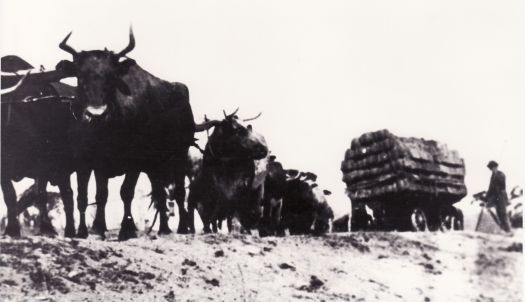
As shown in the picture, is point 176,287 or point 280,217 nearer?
point 176,287

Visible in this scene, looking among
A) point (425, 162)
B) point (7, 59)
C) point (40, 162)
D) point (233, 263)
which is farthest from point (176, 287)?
point (425, 162)

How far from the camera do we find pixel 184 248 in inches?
375

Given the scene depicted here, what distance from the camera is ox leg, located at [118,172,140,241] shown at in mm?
10328

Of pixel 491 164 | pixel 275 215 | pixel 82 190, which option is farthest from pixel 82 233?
pixel 491 164

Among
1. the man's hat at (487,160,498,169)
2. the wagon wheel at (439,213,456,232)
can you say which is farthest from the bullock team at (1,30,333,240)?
the wagon wheel at (439,213,456,232)

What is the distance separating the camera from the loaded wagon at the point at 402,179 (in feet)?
47.9

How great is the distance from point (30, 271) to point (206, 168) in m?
6.63

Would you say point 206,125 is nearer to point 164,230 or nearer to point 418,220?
point 164,230

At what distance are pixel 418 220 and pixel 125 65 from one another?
352 inches

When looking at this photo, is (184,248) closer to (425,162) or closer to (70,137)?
(70,137)

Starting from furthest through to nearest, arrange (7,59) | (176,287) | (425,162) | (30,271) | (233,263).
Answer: (425,162), (7,59), (233,263), (176,287), (30,271)

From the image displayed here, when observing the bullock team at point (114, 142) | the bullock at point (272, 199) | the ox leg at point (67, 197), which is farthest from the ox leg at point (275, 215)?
the ox leg at point (67, 197)

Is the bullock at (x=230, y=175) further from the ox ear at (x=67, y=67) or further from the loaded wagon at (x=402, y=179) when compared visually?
the ox ear at (x=67, y=67)

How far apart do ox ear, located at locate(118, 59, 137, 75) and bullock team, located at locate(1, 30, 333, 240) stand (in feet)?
0.05
